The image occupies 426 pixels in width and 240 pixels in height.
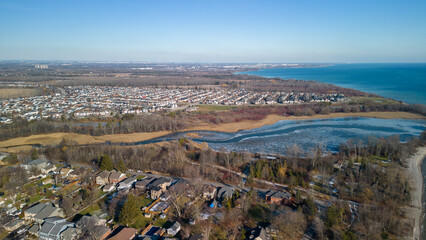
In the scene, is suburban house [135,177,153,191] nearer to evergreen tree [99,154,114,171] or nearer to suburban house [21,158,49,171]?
evergreen tree [99,154,114,171]

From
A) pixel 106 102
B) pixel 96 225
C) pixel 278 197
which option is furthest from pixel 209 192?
pixel 106 102

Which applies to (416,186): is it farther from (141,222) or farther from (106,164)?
(106,164)

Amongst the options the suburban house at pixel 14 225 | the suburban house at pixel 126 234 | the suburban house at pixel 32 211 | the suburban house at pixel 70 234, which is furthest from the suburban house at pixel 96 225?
the suburban house at pixel 14 225

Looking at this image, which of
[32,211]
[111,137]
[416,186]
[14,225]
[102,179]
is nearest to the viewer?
[14,225]

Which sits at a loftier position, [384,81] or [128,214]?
[384,81]

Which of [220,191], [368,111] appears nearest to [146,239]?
[220,191]
